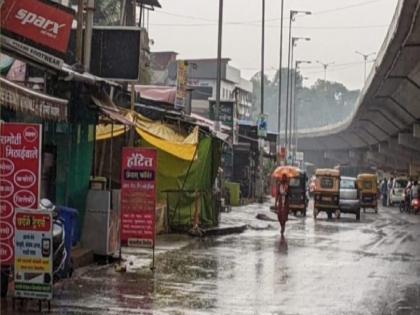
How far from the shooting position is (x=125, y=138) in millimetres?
21922

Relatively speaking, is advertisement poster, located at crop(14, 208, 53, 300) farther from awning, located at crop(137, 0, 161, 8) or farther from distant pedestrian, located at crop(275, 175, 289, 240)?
awning, located at crop(137, 0, 161, 8)

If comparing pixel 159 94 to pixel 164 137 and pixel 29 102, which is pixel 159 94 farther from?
pixel 29 102

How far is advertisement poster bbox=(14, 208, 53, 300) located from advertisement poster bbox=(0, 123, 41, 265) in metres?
0.52

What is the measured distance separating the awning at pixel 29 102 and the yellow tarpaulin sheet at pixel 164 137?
338 inches

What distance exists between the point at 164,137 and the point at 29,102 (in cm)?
1233

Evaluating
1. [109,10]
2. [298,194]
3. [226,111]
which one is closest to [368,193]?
[298,194]

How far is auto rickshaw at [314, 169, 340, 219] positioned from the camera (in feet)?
133

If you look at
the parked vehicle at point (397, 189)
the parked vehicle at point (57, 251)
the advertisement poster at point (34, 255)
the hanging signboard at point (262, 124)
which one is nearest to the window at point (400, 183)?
the parked vehicle at point (397, 189)

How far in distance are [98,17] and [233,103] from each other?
27.5 feet

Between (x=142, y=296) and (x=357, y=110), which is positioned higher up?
(x=357, y=110)

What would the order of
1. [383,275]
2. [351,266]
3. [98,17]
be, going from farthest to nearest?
[98,17] < [351,266] < [383,275]

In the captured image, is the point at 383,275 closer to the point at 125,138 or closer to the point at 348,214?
the point at 125,138

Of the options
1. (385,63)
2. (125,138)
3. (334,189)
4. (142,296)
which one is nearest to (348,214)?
(334,189)

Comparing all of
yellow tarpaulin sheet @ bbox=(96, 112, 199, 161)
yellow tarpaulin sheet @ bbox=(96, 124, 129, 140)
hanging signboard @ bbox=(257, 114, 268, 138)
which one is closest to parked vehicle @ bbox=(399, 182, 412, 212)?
hanging signboard @ bbox=(257, 114, 268, 138)
